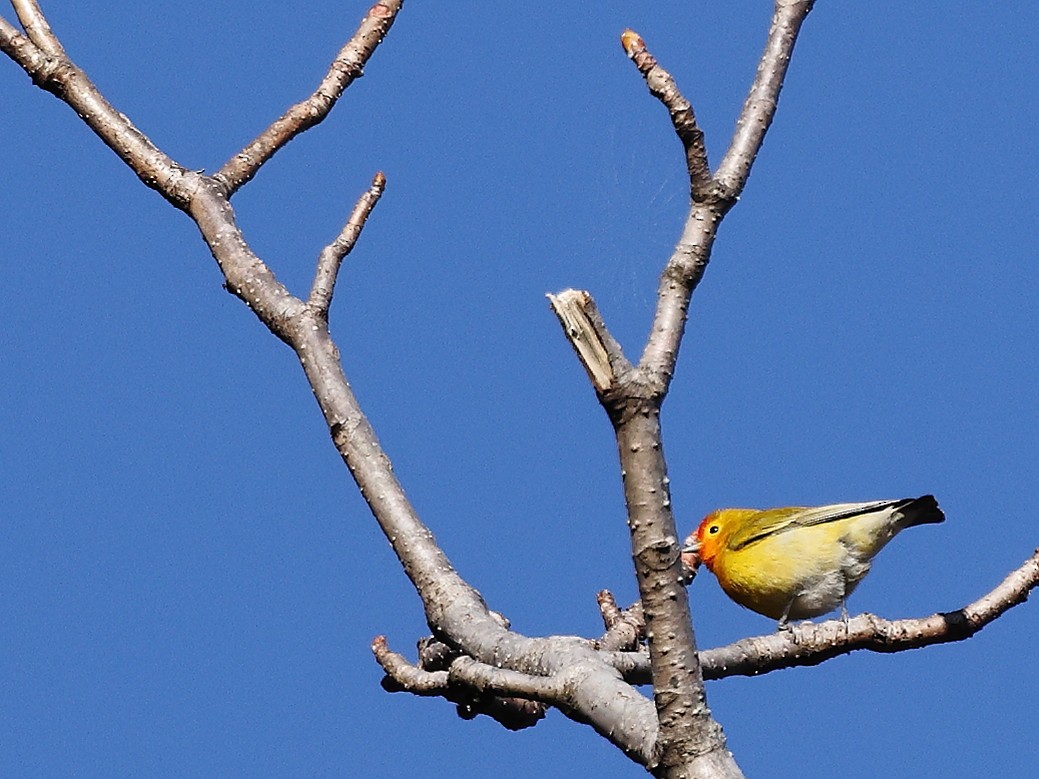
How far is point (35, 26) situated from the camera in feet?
20.9

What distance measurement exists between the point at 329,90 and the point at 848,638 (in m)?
3.39

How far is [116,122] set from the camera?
618 cm

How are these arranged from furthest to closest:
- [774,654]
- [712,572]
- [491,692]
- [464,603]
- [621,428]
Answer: [712,572], [774,654], [464,603], [491,692], [621,428]

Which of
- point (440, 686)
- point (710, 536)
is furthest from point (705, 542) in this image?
point (440, 686)

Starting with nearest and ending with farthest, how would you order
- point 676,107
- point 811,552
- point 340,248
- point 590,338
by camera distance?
point 590,338 → point 676,107 → point 340,248 → point 811,552

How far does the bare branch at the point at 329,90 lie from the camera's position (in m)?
6.31

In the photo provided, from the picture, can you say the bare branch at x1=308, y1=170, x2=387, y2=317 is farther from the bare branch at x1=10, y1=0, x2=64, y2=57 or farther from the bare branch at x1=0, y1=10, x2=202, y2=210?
the bare branch at x1=10, y1=0, x2=64, y2=57

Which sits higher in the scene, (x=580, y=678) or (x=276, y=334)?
Result: (x=276, y=334)

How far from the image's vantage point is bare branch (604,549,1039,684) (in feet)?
16.8

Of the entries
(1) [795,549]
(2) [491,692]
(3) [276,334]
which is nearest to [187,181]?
(3) [276,334]

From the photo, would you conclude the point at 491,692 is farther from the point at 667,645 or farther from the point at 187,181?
the point at 187,181

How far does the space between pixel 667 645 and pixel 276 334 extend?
2878 mm

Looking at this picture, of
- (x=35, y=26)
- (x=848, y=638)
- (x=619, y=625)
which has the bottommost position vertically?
(x=848, y=638)

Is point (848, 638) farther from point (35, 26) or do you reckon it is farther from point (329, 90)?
point (35, 26)
